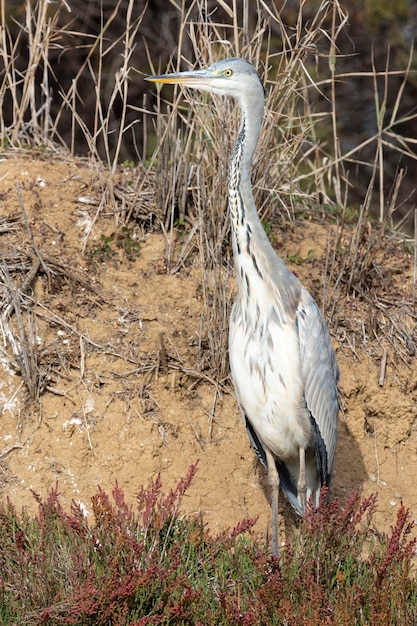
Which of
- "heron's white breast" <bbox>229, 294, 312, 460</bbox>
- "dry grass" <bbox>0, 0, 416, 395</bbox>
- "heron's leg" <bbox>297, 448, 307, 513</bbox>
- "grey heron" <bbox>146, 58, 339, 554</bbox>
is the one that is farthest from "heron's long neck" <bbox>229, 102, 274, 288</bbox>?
"heron's leg" <bbox>297, 448, 307, 513</bbox>

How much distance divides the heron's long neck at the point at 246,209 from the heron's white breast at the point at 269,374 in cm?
24

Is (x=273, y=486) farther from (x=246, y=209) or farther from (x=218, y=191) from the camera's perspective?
(x=218, y=191)

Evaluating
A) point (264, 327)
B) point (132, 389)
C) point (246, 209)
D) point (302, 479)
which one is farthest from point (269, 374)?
point (132, 389)

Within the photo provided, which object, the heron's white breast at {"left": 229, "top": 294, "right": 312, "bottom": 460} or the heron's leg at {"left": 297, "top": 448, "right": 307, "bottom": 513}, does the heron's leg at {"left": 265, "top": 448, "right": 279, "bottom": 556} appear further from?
the heron's white breast at {"left": 229, "top": 294, "right": 312, "bottom": 460}

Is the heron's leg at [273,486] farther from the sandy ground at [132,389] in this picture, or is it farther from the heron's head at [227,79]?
the heron's head at [227,79]

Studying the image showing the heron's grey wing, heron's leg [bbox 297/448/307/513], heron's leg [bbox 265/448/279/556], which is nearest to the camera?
the heron's grey wing

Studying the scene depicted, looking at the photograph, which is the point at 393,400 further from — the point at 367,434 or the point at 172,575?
the point at 172,575

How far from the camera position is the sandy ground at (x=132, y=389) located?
5.48 metres

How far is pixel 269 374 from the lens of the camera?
489 cm

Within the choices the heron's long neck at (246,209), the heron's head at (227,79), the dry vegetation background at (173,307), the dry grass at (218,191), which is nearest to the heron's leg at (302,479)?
the dry vegetation background at (173,307)

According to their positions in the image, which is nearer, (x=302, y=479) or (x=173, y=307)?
(x=302, y=479)

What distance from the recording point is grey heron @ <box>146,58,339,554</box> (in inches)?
192

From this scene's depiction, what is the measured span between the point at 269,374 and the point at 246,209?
827 millimetres

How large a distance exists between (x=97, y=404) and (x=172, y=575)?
1.47 m
